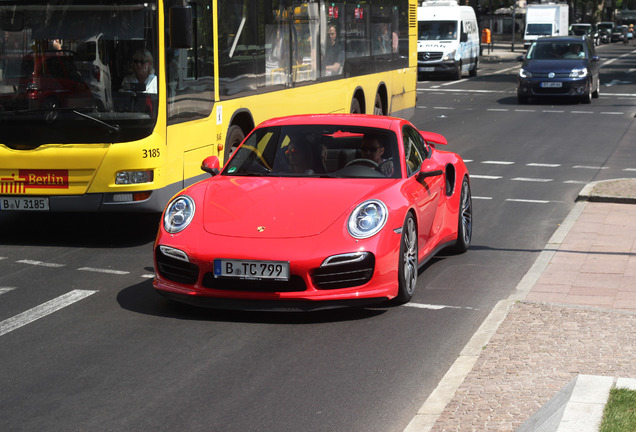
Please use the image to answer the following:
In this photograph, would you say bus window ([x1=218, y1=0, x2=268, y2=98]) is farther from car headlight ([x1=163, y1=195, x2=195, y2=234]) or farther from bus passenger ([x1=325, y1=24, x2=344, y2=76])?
car headlight ([x1=163, y1=195, x2=195, y2=234])

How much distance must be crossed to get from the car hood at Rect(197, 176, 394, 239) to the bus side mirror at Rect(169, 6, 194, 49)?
253 cm

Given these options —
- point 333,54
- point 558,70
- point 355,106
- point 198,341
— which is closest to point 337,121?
point 198,341

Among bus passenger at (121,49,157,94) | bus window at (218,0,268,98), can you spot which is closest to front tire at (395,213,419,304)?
bus passenger at (121,49,157,94)

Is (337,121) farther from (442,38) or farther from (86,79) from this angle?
(442,38)

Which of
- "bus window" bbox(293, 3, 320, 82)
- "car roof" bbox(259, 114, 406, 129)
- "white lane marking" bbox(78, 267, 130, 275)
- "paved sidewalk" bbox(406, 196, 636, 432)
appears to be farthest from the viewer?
"bus window" bbox(293, 3, 320, 82)

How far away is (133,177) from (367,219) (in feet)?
11.5

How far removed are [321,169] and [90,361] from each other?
2809mm

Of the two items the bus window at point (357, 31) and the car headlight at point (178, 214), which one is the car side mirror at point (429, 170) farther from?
the bus window at point (357, 31)

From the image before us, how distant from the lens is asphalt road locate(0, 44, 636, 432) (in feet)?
18.8

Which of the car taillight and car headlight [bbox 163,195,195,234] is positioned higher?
the car taillight

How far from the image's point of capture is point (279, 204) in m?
8.03

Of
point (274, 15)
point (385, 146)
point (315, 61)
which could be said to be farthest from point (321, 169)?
point (315, 61)

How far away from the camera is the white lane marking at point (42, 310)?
7.57 meters

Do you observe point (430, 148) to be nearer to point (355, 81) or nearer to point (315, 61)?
point (315, 61)
